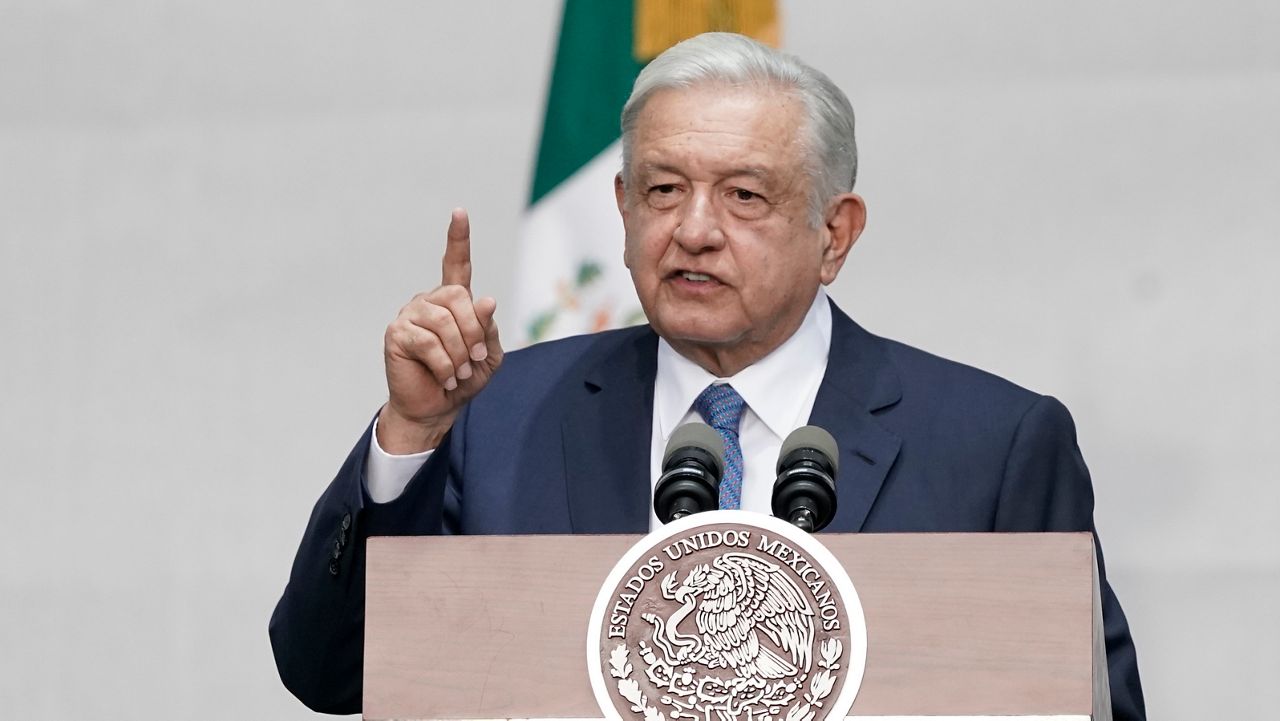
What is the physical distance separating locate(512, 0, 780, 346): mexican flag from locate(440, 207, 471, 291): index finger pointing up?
167cm

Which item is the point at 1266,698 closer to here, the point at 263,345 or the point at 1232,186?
the point at 1232,186

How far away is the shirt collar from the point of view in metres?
3.05

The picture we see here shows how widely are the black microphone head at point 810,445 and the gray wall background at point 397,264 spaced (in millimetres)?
2115

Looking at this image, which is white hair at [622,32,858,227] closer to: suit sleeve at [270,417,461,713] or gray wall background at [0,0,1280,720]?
suit sleeve at [270,417,461,713]

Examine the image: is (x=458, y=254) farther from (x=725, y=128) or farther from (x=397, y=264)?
(x=397, y=264)

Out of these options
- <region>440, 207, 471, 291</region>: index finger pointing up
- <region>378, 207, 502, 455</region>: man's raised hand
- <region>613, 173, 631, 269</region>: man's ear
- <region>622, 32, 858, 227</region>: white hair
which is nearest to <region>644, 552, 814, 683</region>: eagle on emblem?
<region>378, 207, 502, 455</region>: man's raised hand

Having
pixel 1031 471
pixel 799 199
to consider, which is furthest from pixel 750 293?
pixel 1031 471

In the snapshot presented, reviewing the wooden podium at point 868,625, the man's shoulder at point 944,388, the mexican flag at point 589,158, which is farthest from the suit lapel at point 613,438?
the mexican flag at point 589,158

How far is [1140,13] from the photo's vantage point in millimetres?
4465

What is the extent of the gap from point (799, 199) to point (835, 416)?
0.34 metres

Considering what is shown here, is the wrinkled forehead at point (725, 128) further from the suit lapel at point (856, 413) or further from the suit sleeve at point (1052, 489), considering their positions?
the suit sleeve at point (1052, 489)

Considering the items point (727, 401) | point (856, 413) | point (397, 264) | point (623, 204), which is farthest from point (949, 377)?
point (397, 264)

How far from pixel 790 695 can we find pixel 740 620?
0.09 meters

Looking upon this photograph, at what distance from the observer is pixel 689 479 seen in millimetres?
2279
